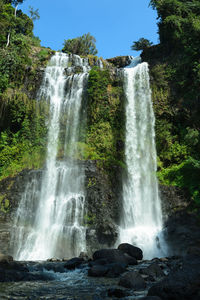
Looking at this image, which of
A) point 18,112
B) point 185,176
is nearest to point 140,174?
point 185,176

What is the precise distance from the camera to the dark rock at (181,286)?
4.67 meters

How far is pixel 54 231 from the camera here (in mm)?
14070

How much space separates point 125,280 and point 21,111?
16512 millimetres

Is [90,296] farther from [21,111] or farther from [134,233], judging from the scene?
[21,111]

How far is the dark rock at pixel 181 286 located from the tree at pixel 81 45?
112ft

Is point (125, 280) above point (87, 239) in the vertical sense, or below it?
below

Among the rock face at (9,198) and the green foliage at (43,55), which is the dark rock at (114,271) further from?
the green foliage at (43,55)

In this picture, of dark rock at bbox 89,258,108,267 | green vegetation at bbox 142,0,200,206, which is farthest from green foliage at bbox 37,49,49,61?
dark rock at bbox 89,258,108,267

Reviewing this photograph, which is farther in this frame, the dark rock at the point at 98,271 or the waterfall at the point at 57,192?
the waterfall at the point at 57,192

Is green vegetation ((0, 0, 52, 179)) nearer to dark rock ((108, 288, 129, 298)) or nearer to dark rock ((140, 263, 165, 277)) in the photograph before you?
dark rock ((140, 263, 165, 277))

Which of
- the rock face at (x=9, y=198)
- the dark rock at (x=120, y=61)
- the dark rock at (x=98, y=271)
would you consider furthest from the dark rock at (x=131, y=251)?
the dark rock at (x=120, y=61)

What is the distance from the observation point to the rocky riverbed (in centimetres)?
489

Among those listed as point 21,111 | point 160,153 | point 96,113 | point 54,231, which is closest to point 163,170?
point 160,153

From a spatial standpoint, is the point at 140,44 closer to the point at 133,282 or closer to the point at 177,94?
the point at 177,94
